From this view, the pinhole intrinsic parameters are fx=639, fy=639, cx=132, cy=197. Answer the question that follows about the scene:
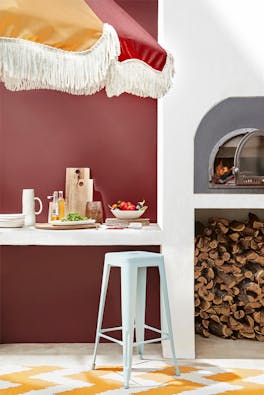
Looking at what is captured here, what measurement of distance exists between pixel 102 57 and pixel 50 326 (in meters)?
2.81

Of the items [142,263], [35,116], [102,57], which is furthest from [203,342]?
[102,57]

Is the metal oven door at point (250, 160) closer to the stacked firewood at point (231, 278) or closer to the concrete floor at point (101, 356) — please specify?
the stacked firewood at point (231, 278)

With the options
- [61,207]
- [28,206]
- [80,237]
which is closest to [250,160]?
[80,237]

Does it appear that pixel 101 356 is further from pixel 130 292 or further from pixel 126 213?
pixel 126 213

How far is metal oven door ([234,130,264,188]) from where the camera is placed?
439 centimetres

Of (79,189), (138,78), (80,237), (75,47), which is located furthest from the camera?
(79,189)

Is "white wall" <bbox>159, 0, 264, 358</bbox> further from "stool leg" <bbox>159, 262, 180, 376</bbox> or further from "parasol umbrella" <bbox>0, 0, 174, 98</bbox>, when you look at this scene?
"parasol umbrella" <bbox>0, 0, 174, 98</bbox>

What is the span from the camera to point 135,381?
385cm

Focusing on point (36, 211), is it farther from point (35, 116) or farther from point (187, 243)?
point (187, 243)

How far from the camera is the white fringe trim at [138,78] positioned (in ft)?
9.69

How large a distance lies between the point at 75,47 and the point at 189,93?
1.80m

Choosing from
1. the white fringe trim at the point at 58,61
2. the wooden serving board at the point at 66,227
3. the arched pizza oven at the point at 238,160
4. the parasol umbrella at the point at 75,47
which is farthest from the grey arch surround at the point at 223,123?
the white fringe trim at the point at 58,61

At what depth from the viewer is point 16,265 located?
4.97 meters

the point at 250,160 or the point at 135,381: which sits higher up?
the point at 250,160
